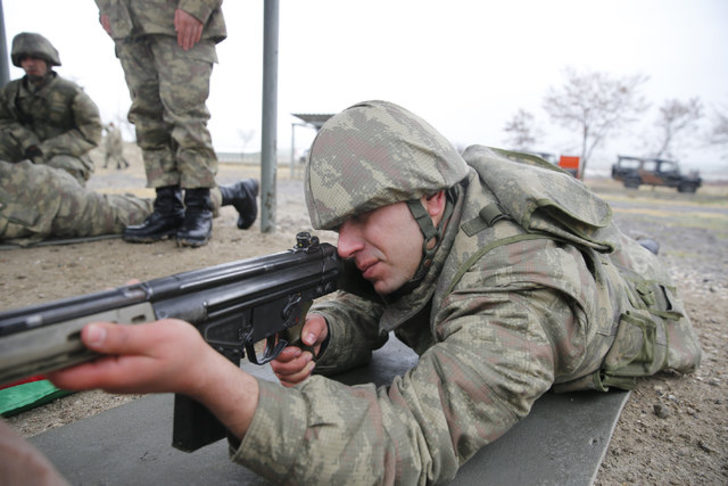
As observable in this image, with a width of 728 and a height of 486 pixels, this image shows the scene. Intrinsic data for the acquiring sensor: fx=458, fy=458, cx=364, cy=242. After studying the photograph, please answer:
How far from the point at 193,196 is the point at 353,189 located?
112 inches

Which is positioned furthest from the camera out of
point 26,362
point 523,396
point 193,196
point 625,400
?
point 193,196

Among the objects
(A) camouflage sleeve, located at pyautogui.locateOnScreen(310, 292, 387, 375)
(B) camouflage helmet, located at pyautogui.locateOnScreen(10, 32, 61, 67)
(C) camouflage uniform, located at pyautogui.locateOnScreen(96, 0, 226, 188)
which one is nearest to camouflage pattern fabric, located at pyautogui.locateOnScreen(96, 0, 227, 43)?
(C) camouflage uniform, located at pyautogui.locateOnScreen(96, 0, 226, 188)

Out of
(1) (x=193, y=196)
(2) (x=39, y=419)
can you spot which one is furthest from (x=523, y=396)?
(1) (x=193, y=196)

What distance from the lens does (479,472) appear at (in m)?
1.44

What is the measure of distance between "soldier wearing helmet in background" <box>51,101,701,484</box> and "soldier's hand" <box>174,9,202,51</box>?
2.41 metres

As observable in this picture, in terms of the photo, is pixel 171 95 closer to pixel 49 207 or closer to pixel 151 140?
pixel 151 140

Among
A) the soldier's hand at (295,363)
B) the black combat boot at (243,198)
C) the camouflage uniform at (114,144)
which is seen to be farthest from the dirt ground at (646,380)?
the camouflage uniform at (114,144)

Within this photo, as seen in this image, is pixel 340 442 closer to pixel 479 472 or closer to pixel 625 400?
pixel 479 472

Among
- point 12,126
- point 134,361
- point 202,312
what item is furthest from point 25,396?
point 12,126

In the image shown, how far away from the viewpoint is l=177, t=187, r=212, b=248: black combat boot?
3.79m

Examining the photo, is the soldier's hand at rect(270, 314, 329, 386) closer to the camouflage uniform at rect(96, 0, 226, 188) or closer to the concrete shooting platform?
the concrete shooting platform

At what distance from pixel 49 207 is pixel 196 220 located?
1174 millimetres

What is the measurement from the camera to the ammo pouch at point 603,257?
4.81 feet

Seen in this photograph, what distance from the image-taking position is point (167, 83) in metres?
3.49
